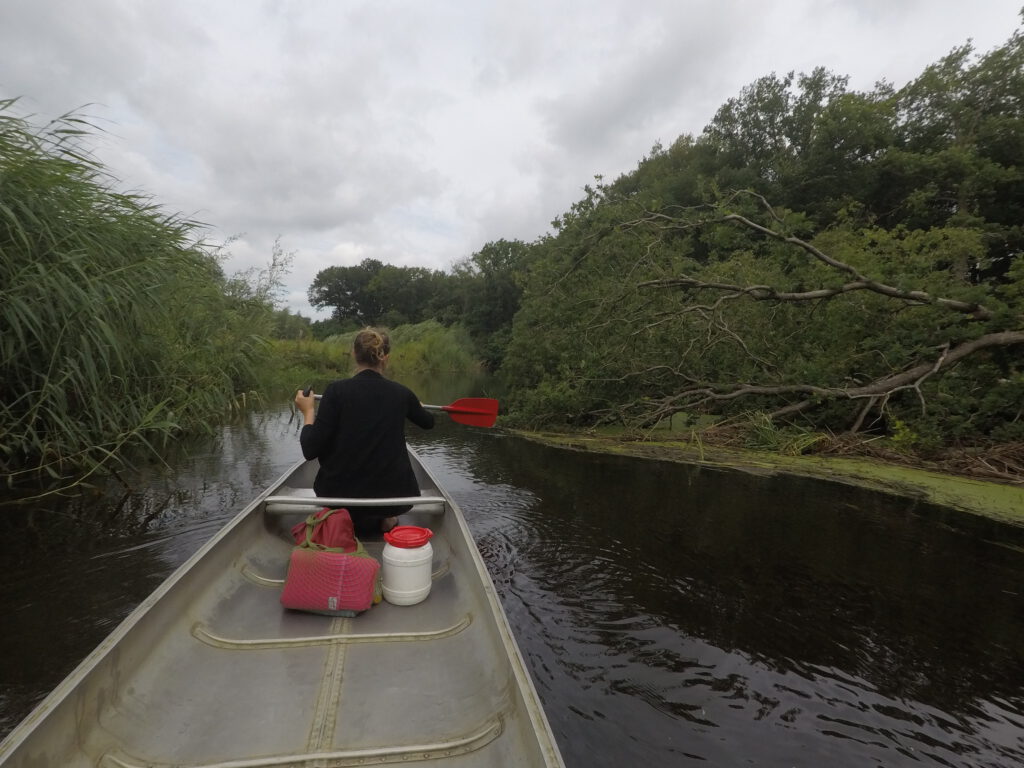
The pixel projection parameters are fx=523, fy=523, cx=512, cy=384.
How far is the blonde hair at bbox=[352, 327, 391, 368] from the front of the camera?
3029mm

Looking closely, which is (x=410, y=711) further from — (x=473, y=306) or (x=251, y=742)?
(x=473, y=306)

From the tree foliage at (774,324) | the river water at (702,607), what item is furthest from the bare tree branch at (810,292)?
the river water at (702,607)

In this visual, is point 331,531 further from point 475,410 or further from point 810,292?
point 810,292

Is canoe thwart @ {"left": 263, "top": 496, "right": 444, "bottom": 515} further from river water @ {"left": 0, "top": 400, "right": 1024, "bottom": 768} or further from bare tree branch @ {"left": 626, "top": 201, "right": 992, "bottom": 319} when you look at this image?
bare tree branch @ {"left": 626, "top": 201, "right": 992, "bottom": 319}

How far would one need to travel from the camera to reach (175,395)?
6016 mm

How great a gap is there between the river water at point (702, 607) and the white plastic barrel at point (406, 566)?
2.57 feet

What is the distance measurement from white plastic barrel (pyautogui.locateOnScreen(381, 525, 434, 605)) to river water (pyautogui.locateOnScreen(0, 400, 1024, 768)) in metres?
0.78

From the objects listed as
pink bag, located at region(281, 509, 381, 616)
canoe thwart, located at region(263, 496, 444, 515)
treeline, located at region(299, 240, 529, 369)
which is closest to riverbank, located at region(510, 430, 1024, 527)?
canoe thwart, located at region(263, 496, 444, 515)

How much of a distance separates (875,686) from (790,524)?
2.51 meters

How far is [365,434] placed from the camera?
303 cm

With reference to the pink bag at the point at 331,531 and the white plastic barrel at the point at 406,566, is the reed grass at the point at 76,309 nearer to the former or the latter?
the pink bag at the point at 331,531

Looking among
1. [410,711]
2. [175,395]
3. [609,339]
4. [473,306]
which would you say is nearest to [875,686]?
[410,711]

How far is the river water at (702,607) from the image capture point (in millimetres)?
2377

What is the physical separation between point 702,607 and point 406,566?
81.3 inches
